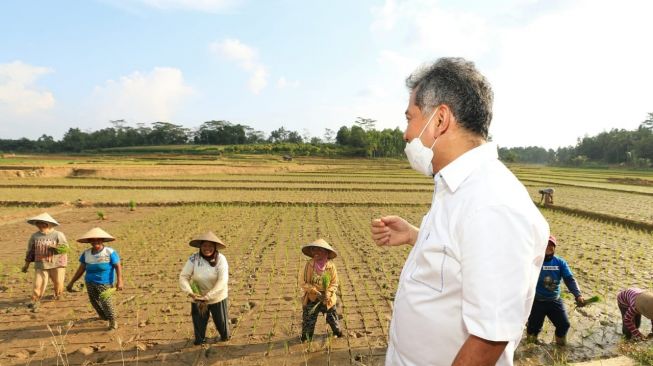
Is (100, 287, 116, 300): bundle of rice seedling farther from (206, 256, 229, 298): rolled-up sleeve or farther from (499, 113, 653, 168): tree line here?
(499, 113, 653, 168): tree line

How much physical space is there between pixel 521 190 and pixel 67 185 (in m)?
24.6

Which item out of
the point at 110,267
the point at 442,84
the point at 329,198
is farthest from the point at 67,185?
the point at 442,84

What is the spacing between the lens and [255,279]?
657cm

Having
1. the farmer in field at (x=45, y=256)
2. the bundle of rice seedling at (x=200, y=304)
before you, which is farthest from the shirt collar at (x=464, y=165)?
the farmer in field at (x=45, y=256)

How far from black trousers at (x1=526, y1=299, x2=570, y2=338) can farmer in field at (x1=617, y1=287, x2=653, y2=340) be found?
2.85ft

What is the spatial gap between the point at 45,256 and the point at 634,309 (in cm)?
824

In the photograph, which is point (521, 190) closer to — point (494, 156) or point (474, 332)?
point (494, 156)

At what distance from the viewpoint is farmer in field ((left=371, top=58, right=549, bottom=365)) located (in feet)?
3.70

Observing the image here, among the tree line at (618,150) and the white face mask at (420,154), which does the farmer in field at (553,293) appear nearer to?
the white face mask at (420,154)

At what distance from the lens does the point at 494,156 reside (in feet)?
4.48

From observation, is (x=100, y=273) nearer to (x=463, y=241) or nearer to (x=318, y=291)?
(x=318, y=291)

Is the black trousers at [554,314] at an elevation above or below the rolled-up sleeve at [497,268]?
below

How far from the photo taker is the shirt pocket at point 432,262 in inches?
50.7

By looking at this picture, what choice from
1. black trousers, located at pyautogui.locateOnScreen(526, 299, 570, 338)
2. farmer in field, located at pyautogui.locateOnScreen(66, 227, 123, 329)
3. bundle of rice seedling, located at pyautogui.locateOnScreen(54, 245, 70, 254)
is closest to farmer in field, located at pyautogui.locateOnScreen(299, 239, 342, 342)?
black trousers, located at pyautogui.locateOnScreen(526, 299, 570, 338)
